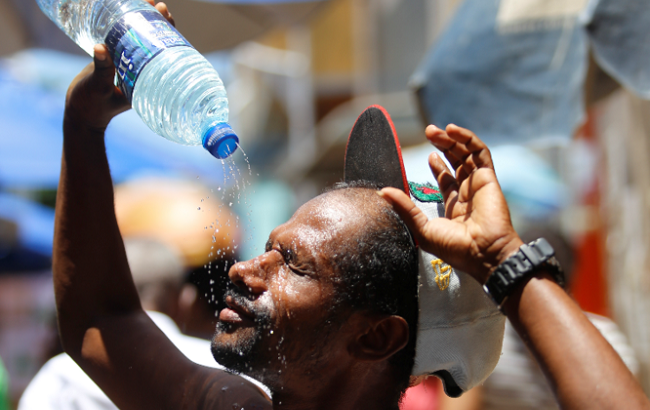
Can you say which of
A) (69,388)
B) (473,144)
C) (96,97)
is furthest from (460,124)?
(69,388)

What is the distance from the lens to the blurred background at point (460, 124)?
2.41 metres

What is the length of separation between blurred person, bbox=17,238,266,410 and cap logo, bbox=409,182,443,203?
3.27 feet

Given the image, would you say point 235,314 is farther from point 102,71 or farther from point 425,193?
point 102,71

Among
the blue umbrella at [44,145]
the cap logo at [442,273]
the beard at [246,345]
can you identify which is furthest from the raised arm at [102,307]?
the blue umbrella at [44,145]

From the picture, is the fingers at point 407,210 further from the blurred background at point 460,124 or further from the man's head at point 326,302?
the blurred background at point 460,124

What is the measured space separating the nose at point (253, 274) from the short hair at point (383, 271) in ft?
0.66

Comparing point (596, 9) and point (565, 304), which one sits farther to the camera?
point (596, 9)

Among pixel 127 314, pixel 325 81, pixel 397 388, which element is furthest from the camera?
pixel 325 81

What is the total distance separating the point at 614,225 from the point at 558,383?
4.32m

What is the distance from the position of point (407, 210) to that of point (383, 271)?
0.70 ft

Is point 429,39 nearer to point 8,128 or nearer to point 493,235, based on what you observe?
point 8,128

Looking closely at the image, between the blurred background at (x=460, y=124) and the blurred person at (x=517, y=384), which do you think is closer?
the blurred background at (x=460, y=124)

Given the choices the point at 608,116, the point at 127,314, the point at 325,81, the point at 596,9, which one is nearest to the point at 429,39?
the point at 325,81

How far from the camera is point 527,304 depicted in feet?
3.86
